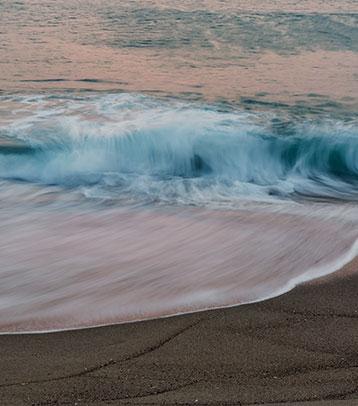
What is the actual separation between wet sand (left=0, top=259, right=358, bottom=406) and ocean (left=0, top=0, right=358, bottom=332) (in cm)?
22

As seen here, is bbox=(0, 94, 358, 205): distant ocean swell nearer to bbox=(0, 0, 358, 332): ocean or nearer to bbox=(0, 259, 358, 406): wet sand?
bbox=(0, 0, 358, 332): ocean

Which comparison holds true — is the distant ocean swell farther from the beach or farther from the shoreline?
the shoreline

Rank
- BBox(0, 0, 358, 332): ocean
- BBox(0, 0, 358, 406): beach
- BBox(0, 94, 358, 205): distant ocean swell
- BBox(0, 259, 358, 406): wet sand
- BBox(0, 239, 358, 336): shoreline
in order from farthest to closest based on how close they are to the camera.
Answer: BBox(0, 94, 358, 205): distant ocean swell → BBox(0, 0, 358, 332): ocean → BBox(0, 239, 358, 336): shoreline → BBox(0, 0, 358, 406): beach → BBox(0, 259, 358, 406): wet sand

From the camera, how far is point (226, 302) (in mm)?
2887

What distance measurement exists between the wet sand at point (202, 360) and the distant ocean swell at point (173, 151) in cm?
248

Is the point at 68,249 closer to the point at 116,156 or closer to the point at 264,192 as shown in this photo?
the point at 264,192

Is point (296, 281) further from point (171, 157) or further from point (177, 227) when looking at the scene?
point (171, 157)

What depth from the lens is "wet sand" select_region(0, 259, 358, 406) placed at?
2000 millimetres

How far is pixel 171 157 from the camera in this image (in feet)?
21.7

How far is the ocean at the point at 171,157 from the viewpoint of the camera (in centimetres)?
322

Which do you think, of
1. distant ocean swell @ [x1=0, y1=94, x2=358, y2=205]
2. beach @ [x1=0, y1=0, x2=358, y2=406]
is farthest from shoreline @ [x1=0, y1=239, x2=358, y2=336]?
distant ocean swell @ [x1=0, y1=94, x2=358, y2=205]

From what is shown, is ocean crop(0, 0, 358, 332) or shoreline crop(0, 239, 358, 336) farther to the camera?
ocean crop(0, 0, 358, 332)

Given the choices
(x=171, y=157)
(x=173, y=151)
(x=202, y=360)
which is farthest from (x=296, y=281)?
(x=173, y=151)

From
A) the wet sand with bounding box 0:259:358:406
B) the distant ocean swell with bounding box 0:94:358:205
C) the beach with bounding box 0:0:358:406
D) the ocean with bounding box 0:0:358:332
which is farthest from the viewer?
the distant ocean swell with bounding box 0:94:358:205
